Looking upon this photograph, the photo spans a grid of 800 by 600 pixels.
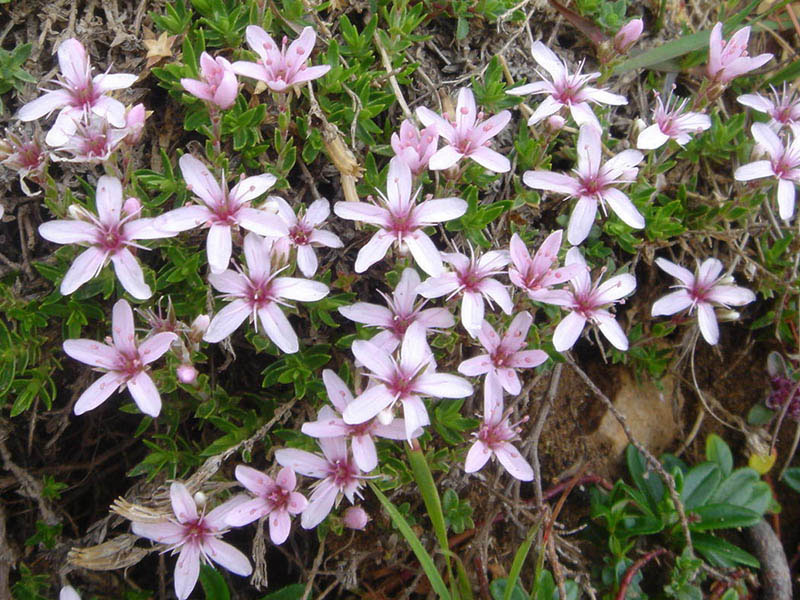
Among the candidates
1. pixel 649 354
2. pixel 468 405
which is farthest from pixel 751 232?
pixel 468 405

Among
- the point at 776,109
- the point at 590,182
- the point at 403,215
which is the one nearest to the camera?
the point at 403,215

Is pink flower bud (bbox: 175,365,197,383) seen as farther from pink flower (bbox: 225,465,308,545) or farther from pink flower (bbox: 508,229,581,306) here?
pink flower (bbox: 508,229,581,306)

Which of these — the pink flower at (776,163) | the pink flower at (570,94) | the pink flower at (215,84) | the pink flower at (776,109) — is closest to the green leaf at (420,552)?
the pink flower at (215,84)

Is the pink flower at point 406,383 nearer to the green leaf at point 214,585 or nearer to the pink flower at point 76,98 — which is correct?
the green leaf at point 214,585

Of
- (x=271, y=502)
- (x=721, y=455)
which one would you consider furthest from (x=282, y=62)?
(x=721, y=455)

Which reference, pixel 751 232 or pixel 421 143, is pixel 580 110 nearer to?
pixel 421 143

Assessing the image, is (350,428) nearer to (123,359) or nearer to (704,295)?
(123,359)
